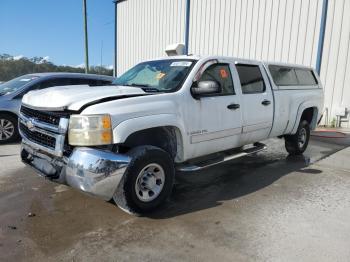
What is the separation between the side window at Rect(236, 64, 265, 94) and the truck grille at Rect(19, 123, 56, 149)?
2874mm

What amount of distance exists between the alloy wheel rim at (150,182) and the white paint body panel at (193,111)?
446 mm

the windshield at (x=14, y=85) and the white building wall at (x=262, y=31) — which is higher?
the white building wall at (x=262, y=31)

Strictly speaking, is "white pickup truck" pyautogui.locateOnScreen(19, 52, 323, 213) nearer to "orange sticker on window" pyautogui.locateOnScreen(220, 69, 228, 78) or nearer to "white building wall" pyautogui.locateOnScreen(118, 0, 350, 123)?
"orange sticker on window" pyautogui.locateOnScreen(220, 69, 228, 78)

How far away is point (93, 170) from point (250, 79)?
3115 millimetres

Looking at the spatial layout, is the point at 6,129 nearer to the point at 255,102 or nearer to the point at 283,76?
the point at 255,102

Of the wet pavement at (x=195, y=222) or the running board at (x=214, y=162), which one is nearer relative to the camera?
the wet pavement at (x=195, y=222)

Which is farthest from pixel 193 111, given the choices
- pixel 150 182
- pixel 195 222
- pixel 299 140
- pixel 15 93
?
pixel 15 93

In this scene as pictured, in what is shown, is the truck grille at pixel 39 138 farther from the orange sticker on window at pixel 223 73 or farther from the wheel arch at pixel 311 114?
the wheel arch at pixel 311 114

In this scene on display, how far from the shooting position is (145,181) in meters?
3.85

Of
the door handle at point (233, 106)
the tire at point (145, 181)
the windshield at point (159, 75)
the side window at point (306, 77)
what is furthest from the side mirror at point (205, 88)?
the side window at point (306, 77)

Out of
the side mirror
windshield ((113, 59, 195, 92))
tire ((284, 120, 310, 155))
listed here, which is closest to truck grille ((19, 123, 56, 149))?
windshield ((113, 59, 195, 92))

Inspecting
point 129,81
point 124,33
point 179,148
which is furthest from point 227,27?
point 179,148

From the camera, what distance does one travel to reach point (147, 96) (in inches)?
149

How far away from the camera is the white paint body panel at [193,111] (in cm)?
352
